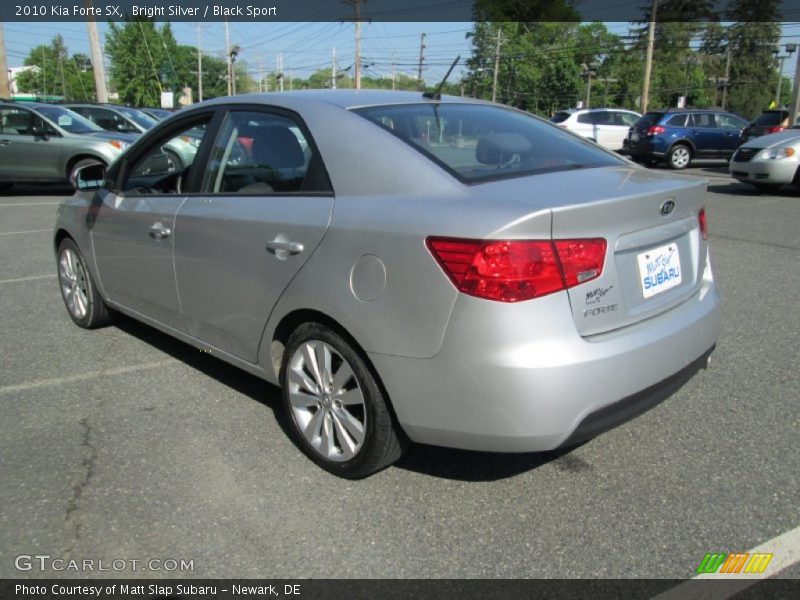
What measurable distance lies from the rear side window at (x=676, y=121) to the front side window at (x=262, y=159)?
18.1m

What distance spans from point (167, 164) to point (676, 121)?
1791cm

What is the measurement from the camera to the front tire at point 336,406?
2.68 metres

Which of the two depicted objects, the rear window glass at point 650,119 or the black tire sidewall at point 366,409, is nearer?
the black tire sidewall at point 366,409

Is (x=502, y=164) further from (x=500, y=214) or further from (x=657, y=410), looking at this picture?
(x=657, y=410)

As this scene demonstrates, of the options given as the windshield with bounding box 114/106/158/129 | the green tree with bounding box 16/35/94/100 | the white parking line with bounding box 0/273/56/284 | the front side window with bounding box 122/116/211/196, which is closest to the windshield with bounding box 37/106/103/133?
the windshield with bounding box 114/106/158/129

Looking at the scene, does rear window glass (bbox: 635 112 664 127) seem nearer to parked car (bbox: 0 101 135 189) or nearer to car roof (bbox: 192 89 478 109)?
parked car (bbox: 0 101 135 189)

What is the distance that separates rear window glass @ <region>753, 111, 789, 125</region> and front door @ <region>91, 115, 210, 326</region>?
850 inches

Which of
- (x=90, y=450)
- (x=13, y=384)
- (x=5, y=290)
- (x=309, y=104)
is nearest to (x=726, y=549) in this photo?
(x=309, y=104)

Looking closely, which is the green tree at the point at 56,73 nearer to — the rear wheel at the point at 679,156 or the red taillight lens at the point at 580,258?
the rear wheel at the point at 679,156

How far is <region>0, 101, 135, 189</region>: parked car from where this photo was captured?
1275 centimetres

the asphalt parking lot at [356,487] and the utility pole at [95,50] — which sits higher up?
the utility pole at [95,50]

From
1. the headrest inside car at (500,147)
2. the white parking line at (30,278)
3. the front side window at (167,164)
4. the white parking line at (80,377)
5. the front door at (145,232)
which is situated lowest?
the white parking line at (30,278)

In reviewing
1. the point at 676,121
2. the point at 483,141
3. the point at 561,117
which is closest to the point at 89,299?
the point at 483,141

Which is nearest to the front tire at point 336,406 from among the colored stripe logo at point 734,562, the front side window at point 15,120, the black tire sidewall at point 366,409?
the black tire sidewall at point 366,409
